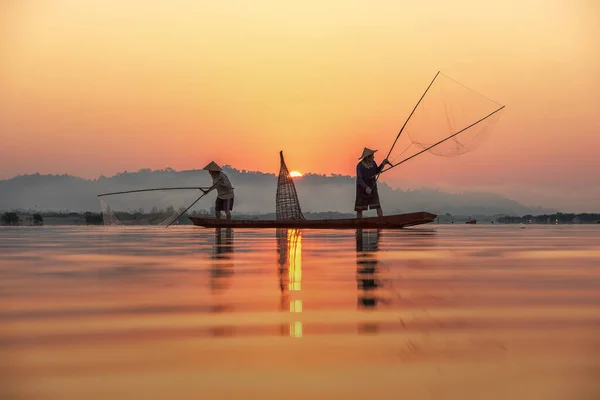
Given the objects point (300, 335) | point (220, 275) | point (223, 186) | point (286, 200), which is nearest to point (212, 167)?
point (223, 186)

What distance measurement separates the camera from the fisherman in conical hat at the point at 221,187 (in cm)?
3206

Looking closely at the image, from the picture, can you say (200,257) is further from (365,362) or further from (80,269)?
(365,362)

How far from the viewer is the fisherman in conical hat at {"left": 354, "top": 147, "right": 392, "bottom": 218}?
1110 inches

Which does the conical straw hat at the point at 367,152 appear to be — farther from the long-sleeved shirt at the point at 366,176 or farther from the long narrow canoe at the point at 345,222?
the long narrow canoe at the point at 345,222

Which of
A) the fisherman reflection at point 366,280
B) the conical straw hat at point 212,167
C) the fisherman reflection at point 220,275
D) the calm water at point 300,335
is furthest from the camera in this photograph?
the conical straw hat at point 212,167

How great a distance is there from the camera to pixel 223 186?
32281 mm

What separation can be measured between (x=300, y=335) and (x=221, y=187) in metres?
27.4

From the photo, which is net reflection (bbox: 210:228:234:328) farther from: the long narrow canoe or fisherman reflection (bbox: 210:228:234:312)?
the long narrow canoe

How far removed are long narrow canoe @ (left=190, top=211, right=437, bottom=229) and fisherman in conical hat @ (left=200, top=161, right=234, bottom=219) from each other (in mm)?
1134

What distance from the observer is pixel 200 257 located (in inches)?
525

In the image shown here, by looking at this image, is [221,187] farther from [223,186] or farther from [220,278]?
[220,278]

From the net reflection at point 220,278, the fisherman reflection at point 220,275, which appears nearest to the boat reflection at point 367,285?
the net reflection at point 220,278

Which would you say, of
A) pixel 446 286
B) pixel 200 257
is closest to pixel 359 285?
pixel 446 286

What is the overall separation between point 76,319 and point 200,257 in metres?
7.41
